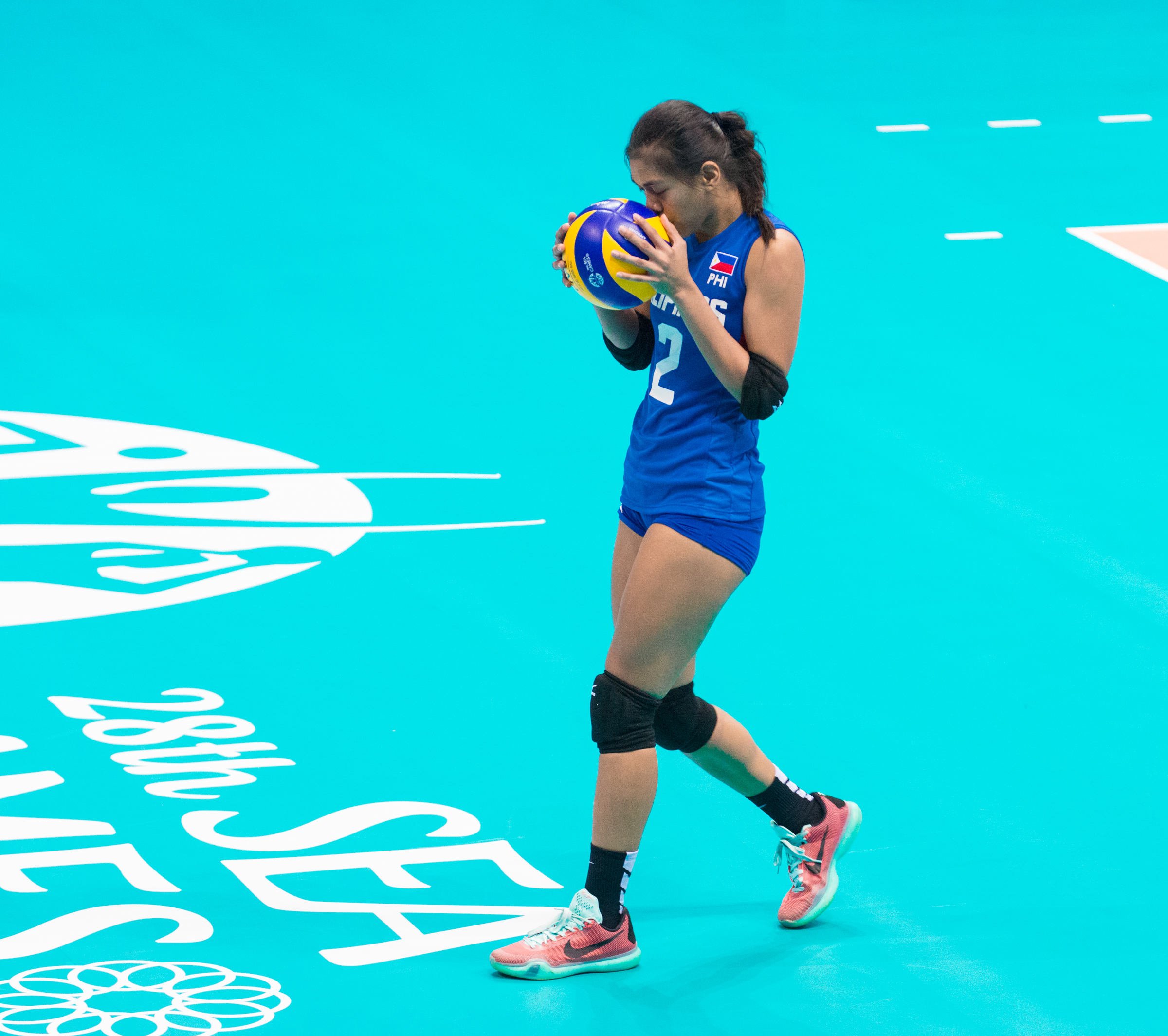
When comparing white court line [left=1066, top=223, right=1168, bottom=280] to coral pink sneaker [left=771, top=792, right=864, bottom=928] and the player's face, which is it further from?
the player's face

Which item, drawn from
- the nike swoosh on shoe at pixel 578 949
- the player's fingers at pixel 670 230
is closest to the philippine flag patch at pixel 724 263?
the player's fingers at pixel 670 230

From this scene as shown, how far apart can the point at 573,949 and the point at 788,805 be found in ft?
2.43

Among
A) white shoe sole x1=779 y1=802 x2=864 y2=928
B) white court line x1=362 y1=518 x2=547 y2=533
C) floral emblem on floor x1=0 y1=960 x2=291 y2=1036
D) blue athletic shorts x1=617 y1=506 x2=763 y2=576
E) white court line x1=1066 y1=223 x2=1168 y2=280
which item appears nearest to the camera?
A: floral emblem on floor x1=0 y1=960 x2=291 y2=1036

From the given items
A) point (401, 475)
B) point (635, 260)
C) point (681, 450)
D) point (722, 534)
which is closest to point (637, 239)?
point (635, 260)

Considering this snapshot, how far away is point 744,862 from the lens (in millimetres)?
4820

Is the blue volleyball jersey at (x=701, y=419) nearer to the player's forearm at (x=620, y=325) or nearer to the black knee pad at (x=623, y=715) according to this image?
the player's forearm at (x=620, y=325)

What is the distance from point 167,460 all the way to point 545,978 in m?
4.21

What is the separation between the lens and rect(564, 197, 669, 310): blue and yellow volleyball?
4059 millimetres

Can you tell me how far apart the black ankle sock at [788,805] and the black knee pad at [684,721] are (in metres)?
0.26

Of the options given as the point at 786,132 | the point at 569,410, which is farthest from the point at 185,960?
the point at 786,132

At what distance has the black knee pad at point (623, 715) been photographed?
13.6ft

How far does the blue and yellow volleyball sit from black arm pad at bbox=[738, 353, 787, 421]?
32 centimetres

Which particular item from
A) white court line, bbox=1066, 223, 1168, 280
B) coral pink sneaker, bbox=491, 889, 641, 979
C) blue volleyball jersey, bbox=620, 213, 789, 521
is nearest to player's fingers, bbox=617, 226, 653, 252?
blue volleyball jersey, bbox=620, 213, 789, 521

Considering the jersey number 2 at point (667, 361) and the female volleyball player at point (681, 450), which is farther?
the jersey number 2 at point (667, 361)
